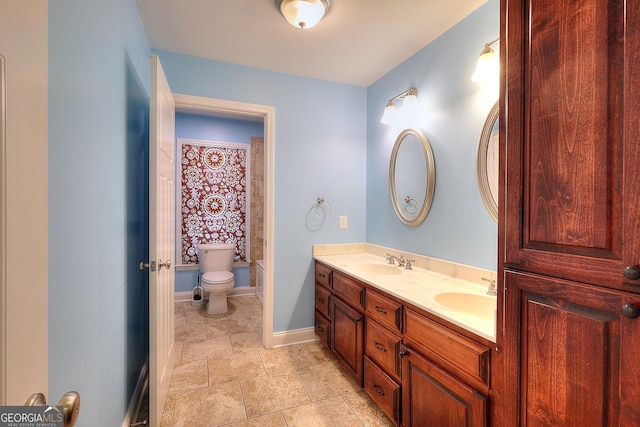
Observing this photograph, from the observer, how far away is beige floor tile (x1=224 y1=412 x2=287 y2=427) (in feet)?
5.38

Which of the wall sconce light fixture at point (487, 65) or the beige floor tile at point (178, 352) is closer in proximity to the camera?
the wall sconce light fixture at point (487, 65)

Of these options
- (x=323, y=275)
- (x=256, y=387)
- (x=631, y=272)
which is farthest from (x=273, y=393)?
(x=631, y=272)

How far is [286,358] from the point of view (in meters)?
2.38

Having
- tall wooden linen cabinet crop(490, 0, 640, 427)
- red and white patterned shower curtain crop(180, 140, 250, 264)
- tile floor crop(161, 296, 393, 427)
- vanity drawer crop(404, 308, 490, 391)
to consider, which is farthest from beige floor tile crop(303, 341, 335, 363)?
red and white patterned shower curtain crop(180, 140, 250, 264)

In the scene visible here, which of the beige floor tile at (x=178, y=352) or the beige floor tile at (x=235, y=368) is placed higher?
the beige floor tile at (x=178, y=352)

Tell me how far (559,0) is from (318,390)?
224 centimetres

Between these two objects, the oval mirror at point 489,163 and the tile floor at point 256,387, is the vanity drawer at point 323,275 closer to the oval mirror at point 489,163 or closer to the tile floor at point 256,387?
the tile floor at point 256,387

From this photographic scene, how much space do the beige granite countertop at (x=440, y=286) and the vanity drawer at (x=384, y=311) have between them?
2.5 inches

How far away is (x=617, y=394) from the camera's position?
25.4 inches

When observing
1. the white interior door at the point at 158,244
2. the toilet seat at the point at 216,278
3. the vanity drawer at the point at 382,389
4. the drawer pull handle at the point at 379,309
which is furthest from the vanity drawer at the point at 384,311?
the toilet seat at the point at 216,278

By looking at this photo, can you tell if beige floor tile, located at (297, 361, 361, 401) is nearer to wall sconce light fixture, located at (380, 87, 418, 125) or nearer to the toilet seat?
the toilet seat

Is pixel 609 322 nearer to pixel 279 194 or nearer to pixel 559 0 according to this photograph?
pixel 559 0

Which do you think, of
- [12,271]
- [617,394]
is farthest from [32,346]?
[617,394]

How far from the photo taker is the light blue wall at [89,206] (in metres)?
0.81
